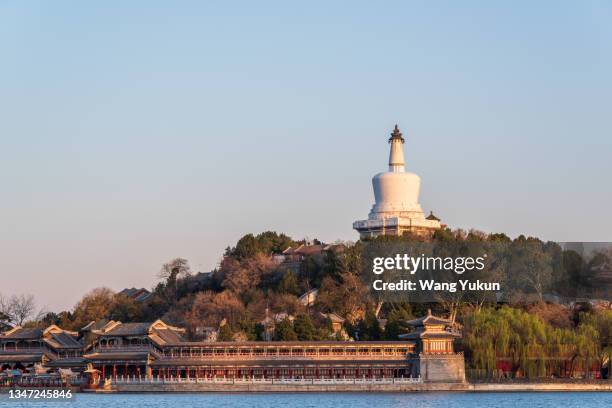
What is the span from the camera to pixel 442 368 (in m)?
84.5

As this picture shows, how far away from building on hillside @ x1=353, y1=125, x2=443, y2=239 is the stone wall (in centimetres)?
2776

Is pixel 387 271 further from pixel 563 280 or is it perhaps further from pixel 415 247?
pixel 563 280

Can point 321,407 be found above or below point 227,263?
below

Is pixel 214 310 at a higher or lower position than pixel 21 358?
higher

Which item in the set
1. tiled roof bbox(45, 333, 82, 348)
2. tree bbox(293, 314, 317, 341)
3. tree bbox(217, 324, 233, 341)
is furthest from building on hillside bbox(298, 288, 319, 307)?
tiled roof bbox(45, 333, 82, 348)

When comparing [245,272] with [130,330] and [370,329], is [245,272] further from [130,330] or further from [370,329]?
[370,329]

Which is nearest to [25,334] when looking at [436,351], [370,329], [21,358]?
[21,358]

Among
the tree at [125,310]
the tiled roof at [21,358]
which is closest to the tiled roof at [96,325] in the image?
the tree at [125,310]

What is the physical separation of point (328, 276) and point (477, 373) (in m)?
19.3

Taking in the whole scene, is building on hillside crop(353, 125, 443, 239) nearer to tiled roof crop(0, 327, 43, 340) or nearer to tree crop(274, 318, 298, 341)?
tree crop(274, 318, 298, 341)

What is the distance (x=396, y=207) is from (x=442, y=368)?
103ft

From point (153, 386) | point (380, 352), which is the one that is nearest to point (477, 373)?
point (380, 352)

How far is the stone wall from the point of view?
84.3 meters

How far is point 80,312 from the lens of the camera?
110 m
